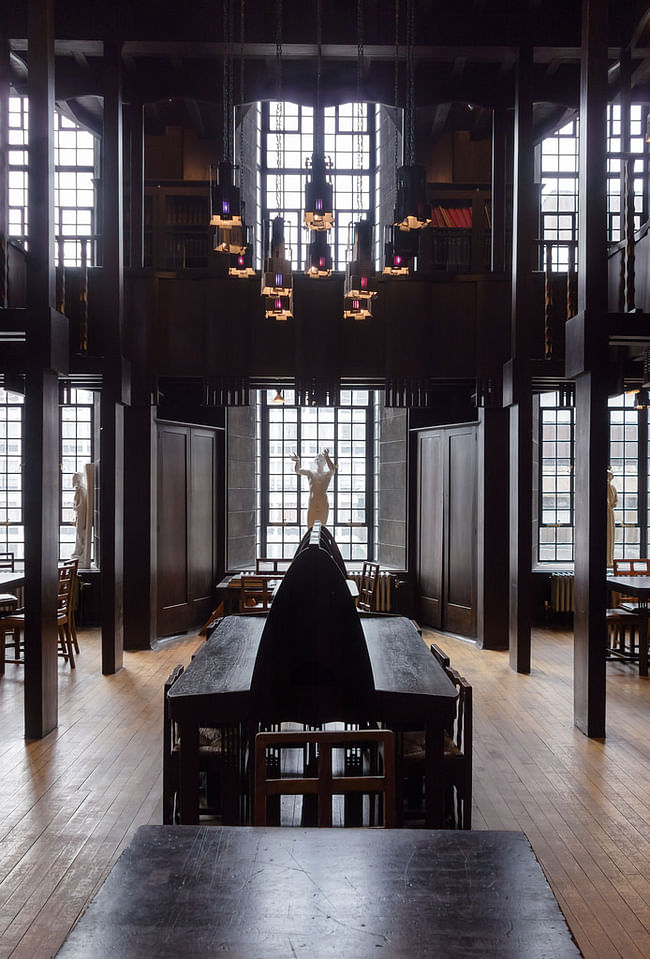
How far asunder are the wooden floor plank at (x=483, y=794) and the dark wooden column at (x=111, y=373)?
0.66 metres

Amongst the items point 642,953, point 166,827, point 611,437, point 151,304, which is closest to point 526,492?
point 611,437

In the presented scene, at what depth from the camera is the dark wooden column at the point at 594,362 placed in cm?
546

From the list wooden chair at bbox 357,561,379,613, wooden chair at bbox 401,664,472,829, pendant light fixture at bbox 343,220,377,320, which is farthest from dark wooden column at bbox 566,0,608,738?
wooden chair at bbox 357,561,379,613

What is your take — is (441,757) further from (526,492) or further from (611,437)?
(611,437)

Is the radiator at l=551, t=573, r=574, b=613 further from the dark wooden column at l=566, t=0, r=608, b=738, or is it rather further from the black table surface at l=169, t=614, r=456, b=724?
the black table surface at l=169, t=614, r=456, b=724

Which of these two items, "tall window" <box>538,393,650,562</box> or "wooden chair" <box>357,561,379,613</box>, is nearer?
"wooden chair" <box>357,561,379,613</box>

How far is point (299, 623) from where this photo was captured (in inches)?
129

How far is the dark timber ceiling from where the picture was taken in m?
7.42

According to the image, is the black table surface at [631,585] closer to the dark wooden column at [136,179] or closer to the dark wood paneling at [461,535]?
the dark wood paneling at [461,535]

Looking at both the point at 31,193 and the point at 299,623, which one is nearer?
the point at 299,623

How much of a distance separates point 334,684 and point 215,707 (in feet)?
1.71

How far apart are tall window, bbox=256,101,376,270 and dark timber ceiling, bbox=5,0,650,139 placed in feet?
7.42

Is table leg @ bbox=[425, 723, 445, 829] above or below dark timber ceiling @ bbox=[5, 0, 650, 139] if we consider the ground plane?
below

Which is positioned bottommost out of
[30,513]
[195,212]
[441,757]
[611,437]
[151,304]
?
[441,757]
